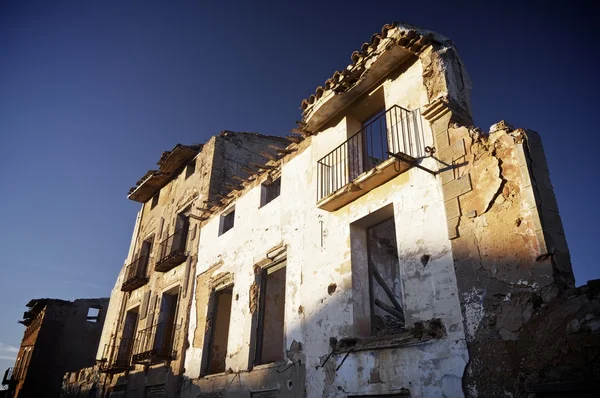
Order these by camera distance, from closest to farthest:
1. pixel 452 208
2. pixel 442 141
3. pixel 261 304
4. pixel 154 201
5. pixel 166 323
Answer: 1. pixel 452 208
2. pixel 442 141
3. pixel 261 304
4. pixel 166 323
5. pixel 154 201

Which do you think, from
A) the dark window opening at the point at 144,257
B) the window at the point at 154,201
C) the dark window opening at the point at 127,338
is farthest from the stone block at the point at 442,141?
the window at the point at 154,201

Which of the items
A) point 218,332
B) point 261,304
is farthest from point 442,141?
point 218,332

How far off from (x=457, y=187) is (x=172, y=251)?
1059 centimetres

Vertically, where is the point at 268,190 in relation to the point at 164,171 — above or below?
below

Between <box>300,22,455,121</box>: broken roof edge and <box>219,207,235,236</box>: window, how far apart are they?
172 inches

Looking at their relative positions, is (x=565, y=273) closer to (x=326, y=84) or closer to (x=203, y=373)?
(x=326, y=84)

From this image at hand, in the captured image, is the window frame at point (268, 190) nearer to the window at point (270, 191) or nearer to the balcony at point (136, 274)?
the window at point (270, 191)

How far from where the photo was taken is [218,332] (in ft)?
36.8

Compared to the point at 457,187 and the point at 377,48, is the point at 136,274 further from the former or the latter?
the point at 457,187

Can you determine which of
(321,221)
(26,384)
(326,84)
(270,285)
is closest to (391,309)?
(321,221)

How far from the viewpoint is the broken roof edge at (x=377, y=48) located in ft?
23.6

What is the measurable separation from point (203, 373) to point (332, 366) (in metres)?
4.76

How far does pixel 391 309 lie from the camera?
8977mm

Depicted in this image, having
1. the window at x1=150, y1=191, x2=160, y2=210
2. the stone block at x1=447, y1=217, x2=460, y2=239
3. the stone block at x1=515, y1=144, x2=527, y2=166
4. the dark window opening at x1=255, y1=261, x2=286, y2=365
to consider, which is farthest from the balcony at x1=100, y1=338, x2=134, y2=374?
the stone block at x1=515, y1=144, x2=527, y2=166
